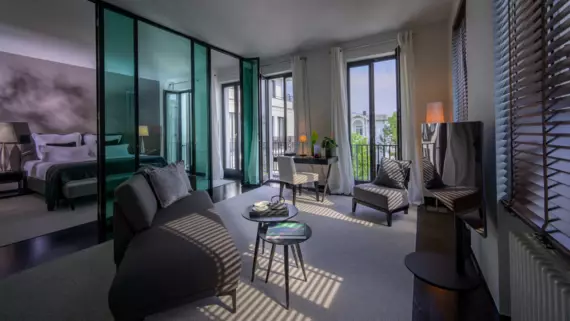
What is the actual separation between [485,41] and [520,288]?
64.8 inches

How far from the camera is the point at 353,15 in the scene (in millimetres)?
3729

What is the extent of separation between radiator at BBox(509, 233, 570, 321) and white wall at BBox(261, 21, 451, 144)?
3.46 meters

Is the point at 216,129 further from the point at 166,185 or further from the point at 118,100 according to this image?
the point at 166,185

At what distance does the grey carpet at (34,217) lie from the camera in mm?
3062

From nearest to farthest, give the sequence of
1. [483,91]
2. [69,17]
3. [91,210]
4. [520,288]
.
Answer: [520,288], [483,91], [69,17], [91,210]

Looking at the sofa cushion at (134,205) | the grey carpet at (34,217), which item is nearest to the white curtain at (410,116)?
the sofa cushion at (134,205)

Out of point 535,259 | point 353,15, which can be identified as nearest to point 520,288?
point 535,259

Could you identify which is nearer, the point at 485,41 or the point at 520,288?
the point at 520,288

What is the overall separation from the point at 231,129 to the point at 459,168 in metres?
5.89

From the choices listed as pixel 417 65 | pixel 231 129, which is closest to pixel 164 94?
pixel 231 129

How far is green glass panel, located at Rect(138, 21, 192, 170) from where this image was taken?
13.1 feet

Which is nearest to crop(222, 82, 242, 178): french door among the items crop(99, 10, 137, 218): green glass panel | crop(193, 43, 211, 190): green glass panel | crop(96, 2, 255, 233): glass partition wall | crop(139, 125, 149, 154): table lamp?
crop(96, 2, 255, 233): glass partition wall

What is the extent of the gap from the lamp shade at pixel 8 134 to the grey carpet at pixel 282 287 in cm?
374

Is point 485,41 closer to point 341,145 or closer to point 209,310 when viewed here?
point 209,310
